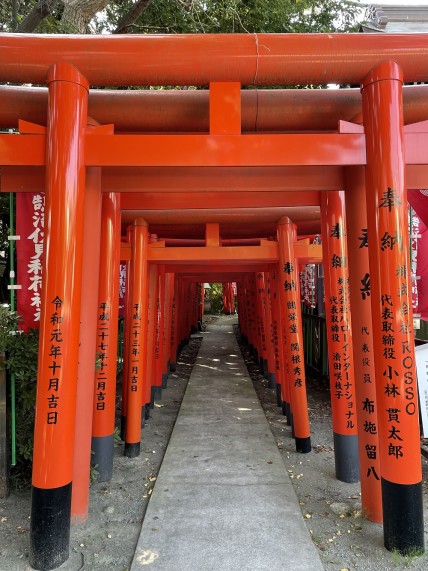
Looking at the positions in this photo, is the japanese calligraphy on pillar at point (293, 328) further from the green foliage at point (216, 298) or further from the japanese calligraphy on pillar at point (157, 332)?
the green foliage at point (216, 298)

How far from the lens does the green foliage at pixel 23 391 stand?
376 cm

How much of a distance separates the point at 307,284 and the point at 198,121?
7920 mm

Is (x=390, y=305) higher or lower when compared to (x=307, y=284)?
lower

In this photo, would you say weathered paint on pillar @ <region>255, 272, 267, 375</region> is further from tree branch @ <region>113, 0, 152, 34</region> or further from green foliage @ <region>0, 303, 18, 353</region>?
green foliage @ <region>0, 303, 18, 353</region>

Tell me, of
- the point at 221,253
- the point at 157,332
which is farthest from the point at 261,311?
the point at 221,253

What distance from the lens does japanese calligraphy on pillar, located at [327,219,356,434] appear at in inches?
169

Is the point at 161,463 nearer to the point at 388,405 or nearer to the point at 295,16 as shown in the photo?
the point at 388,405

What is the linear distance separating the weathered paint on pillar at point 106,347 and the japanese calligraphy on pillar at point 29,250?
0.63m

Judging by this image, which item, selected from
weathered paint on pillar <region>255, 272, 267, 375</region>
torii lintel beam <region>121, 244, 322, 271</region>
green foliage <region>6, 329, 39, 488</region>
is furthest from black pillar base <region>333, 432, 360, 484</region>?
weathered paint on pillar <region>255, 272, 267, 375</region>

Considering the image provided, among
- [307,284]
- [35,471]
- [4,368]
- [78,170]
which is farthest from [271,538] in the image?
[307,284]

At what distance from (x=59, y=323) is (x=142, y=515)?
77.2 inches

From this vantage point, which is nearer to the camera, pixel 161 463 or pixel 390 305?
pixel 390 305

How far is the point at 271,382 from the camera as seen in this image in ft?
30.4

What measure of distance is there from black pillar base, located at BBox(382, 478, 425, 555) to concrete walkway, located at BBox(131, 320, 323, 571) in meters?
0.57
